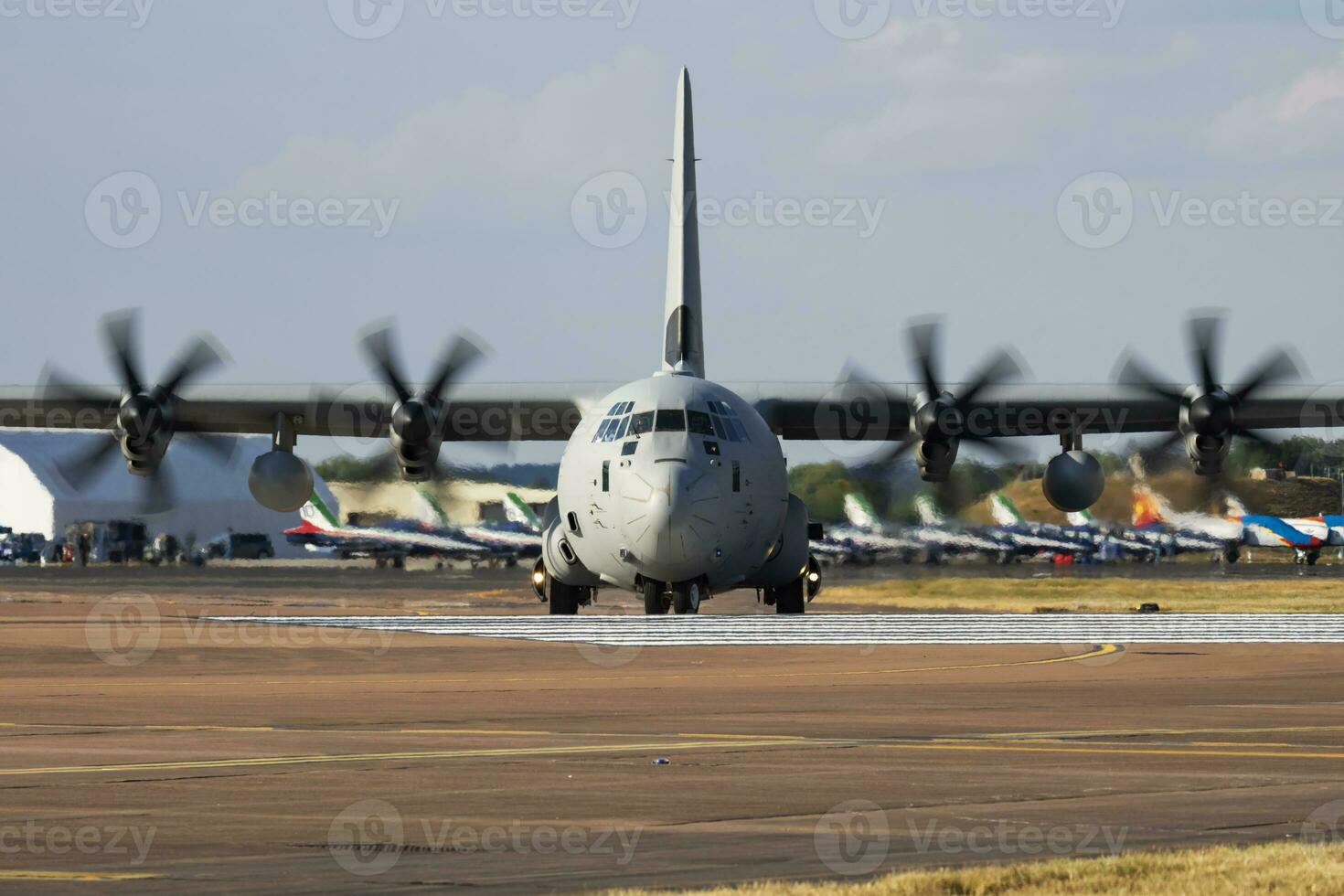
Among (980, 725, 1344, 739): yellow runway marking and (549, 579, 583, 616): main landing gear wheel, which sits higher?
(549, 579, 583, 616): main landing gear wheel

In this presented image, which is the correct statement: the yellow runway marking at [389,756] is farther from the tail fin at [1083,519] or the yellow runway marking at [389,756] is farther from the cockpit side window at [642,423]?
the tail fin at [1083,519]

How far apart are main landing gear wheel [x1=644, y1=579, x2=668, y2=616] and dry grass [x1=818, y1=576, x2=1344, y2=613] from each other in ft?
36.9

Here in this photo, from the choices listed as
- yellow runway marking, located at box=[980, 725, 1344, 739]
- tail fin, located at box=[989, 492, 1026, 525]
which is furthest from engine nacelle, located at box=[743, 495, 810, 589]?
tail fin, located at box=[989, 492, 1026, 525]

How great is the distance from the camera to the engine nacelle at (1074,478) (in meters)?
35.8

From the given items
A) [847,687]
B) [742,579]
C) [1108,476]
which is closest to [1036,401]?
[742,579]

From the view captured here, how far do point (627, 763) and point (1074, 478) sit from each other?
2547 cm

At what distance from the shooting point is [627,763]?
460 inches

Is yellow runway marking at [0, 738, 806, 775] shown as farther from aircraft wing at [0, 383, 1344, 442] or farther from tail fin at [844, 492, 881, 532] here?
tail fin at [844, 492, 881, 532]

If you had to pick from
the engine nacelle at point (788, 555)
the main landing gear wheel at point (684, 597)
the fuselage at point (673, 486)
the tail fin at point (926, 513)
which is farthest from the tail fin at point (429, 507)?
the main landing gear wheel at point (684, 597)

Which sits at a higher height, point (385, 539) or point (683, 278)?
point (683, 278)

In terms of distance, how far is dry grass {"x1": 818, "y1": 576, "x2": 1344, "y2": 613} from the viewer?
134 feet

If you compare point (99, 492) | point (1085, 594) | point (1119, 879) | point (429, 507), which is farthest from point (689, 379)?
point (99, 492)

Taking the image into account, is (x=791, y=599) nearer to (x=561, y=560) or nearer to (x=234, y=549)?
(x=561, y=560)

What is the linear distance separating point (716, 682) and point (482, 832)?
1049 cm
